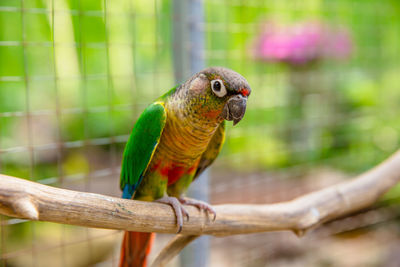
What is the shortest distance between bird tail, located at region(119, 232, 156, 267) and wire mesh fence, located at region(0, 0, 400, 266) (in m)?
0.69

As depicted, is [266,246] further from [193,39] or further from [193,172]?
[193,39]

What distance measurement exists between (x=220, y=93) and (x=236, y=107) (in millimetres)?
51

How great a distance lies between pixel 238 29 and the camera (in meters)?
1.71

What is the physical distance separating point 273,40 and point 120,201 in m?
1.60

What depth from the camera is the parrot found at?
916 mm

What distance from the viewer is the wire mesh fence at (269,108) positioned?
1.92 metres

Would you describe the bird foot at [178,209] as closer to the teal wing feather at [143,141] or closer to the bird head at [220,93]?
the teal wing feather at [143,141]

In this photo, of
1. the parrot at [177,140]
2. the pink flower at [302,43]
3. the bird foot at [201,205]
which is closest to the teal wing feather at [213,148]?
the parrot at [177,140]

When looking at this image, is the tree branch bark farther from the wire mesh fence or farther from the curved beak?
the wire mesh fence

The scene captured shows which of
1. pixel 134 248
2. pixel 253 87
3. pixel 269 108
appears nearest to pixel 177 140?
pixel 134 248

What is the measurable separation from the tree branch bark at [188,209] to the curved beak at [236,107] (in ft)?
0.94

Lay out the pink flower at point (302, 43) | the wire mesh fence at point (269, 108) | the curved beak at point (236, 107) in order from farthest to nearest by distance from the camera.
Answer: the pink flower at point (302, 43) → the wire mesh fence at point (269, 108) → the curved beak at point (236, 107)

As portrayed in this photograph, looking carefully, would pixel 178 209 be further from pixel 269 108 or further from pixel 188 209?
pixel 269 108

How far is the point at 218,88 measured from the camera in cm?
91
